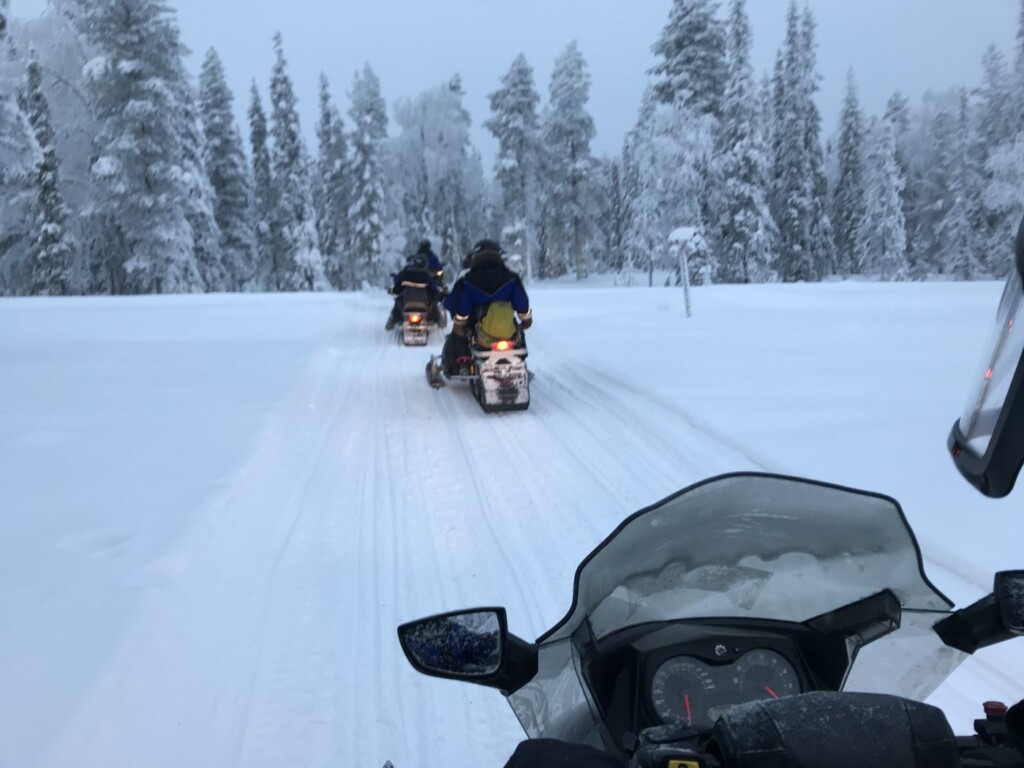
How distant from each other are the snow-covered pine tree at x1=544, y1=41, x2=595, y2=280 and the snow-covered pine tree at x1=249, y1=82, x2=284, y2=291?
1505cm

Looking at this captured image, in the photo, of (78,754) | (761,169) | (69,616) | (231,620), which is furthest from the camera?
(761,169)

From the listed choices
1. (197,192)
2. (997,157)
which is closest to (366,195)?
(197,192)

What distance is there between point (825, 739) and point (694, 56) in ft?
108

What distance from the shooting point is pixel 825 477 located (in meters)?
5.76

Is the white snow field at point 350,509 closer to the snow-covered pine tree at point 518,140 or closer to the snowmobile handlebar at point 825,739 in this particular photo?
the snowmobile handlebar at point 825,739

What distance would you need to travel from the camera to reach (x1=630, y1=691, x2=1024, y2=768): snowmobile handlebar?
1300mm

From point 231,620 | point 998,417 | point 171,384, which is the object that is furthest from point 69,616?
point 171,384

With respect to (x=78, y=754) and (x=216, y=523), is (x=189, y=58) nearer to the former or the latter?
(x=216, y=523)

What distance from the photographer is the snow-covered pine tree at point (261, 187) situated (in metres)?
42.0

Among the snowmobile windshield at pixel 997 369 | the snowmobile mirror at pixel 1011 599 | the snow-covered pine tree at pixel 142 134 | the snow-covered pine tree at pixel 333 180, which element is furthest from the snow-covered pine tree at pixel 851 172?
the snowmobile mirror at pixel 1011 599

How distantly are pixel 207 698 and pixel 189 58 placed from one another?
3196cm

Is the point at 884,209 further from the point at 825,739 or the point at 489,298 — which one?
the point at 825,739

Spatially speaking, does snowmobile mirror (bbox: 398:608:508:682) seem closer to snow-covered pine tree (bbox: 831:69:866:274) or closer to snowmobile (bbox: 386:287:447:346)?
snowmobile (bbox: 386:287:447:346)

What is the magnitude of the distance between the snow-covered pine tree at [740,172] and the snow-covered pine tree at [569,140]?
10838 millimetres
